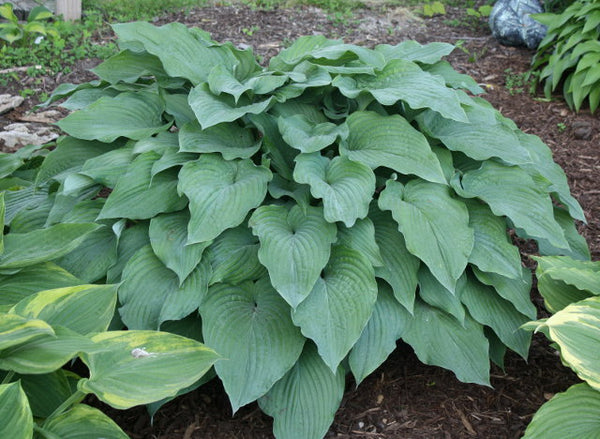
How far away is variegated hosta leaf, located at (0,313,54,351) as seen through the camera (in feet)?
5.97

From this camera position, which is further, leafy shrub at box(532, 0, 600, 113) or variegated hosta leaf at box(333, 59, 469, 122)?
leafy shrub at box(532, 0, 600, 113)

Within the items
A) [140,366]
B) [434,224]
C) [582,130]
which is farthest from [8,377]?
[582,130]

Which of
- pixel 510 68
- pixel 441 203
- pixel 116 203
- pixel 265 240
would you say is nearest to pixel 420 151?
pixel 441 203

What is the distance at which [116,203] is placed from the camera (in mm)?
2748

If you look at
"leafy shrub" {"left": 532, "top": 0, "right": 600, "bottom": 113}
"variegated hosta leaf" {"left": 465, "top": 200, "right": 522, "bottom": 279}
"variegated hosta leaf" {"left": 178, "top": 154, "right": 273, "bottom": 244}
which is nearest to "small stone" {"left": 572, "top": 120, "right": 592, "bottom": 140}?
"leafy shrub" {"left": 532, "top": 0, "right": 600, "bottom": 113}

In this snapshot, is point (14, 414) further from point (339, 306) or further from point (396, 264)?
point (396, 264)

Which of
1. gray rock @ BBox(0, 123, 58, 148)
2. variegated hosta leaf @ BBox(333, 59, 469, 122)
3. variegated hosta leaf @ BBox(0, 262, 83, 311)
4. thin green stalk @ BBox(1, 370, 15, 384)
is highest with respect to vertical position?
variegated hosta leaf @ BBox(333, 59, 469, 122)

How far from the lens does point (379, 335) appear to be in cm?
263

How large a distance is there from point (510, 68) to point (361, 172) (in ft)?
12.4

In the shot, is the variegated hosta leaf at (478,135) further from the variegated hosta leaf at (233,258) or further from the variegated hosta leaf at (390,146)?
the variegated hosta leaf at (233,258)

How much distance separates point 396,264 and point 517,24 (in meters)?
4.28

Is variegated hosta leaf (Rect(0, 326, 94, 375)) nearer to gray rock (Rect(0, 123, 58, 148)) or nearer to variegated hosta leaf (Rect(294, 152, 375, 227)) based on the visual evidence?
variegated hosta leaf (Rect(294, 152, 375, 227))

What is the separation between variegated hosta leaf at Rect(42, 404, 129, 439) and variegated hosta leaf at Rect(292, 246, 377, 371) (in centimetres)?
75

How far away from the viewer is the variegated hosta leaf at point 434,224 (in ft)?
8.43
